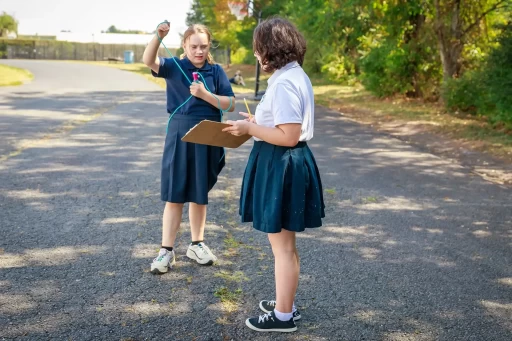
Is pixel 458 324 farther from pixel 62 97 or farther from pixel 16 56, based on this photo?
pixel 16 56

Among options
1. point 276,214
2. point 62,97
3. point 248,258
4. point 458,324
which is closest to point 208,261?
point 248,258

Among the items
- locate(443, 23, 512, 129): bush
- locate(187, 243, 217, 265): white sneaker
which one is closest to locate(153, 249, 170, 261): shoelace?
locate(187, 243, 217, 265): white sneaker

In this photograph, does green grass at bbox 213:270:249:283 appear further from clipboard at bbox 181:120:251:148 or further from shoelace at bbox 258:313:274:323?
clipboard at bbox 181:120:251:148

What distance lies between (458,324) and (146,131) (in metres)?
8.95

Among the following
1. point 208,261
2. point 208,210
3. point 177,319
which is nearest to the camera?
point 177,319

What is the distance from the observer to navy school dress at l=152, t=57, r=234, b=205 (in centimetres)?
425

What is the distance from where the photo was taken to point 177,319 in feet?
11.7

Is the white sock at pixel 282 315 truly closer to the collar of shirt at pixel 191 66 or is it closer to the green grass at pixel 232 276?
the green grass at pixel 232 276

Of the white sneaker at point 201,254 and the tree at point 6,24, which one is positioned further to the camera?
the tree at point 6,24

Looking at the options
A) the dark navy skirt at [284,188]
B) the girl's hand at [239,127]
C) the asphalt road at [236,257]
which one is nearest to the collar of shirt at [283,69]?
the girl's hand at [239,127]

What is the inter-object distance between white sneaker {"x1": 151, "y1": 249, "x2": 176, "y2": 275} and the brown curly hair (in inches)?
70.8

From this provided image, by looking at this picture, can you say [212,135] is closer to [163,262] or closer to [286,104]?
[286,104]

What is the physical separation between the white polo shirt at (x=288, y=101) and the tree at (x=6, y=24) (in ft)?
263

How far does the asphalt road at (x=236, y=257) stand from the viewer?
3570 mm
